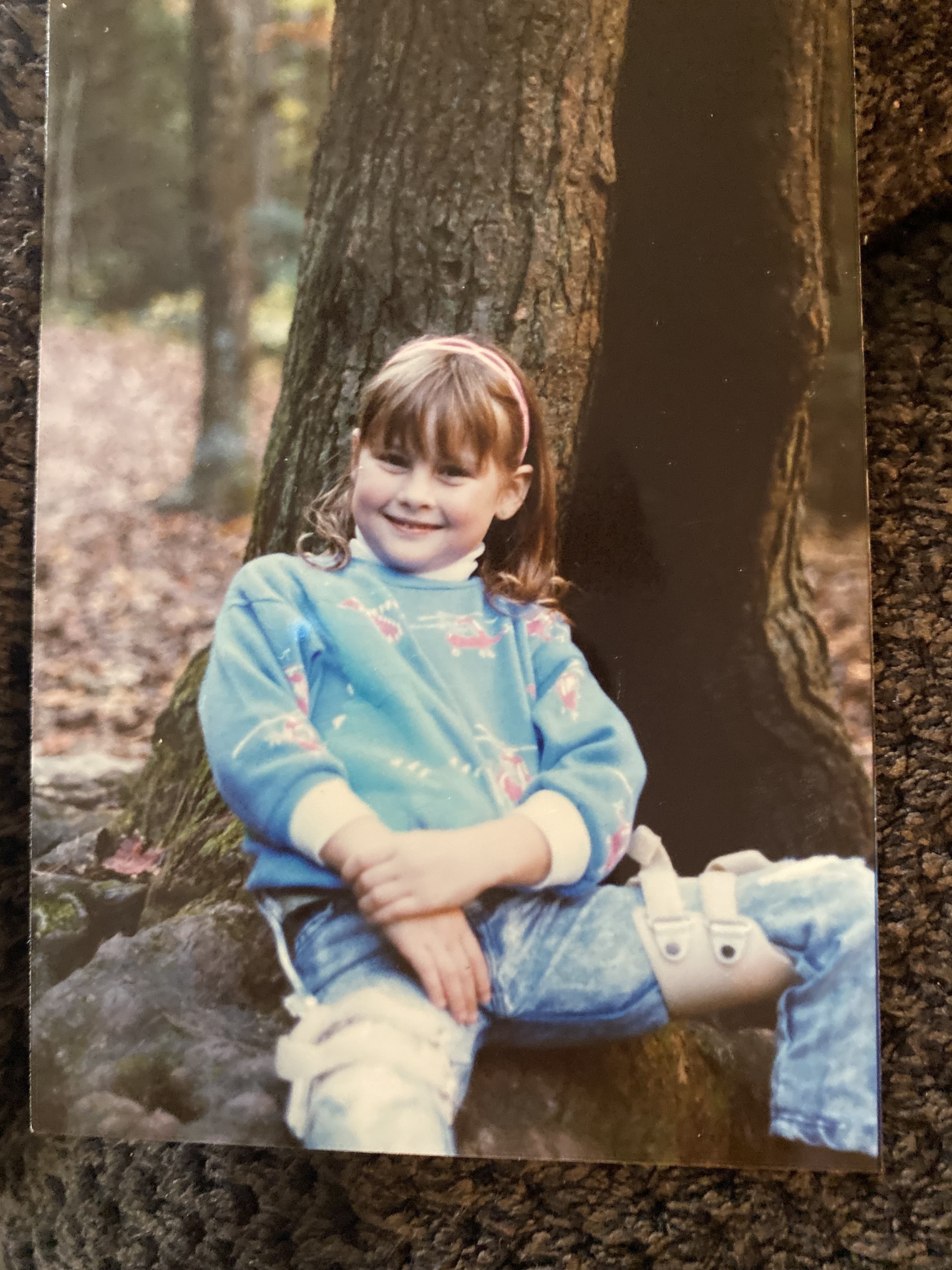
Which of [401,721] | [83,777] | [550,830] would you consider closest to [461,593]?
[401,721]

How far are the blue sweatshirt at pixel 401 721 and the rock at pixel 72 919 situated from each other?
0.52 ft

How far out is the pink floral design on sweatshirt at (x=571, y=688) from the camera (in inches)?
34.0

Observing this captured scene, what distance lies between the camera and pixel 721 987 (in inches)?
33.2

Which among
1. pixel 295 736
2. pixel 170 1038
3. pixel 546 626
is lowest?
pixel 170 1038

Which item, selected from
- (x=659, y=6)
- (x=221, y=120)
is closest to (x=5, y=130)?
(x=221, y=120)

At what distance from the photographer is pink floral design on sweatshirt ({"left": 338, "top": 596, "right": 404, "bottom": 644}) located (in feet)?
2.85

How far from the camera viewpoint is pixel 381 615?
872 millimetres

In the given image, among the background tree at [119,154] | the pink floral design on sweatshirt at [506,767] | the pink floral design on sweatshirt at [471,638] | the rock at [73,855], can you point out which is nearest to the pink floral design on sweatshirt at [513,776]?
the pink floral design on sweatshirt at [506,767]

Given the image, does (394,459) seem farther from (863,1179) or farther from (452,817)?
(863,1179)

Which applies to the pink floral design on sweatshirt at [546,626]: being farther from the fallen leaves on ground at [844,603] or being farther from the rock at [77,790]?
the rock at [77,790]

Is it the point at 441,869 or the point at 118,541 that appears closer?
the point at 441,869

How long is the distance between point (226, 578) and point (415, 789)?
0.29 m

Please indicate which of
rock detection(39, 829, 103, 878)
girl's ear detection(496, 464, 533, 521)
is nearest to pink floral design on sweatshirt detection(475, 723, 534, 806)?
Result: girl's ear detection(496, 464, 533, 521)

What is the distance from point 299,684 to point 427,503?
21 centimetres
